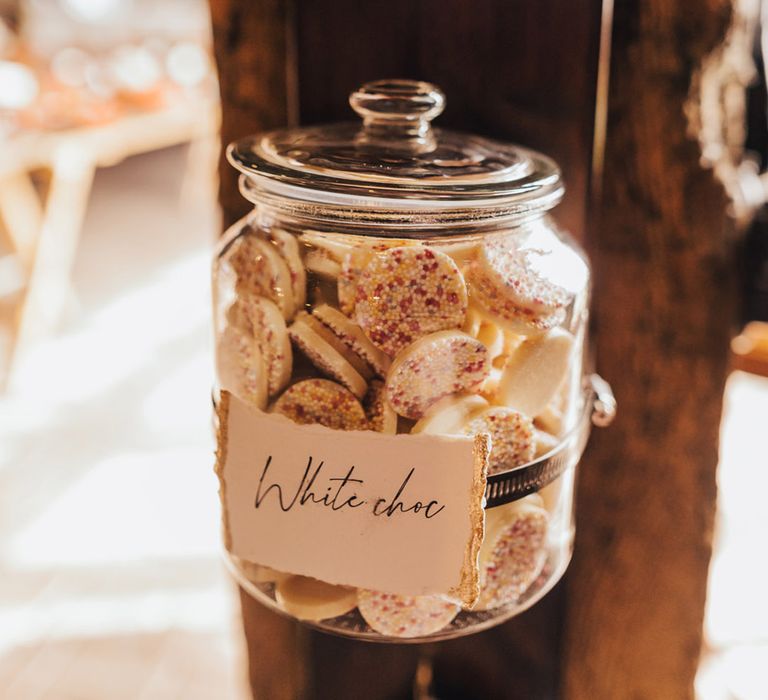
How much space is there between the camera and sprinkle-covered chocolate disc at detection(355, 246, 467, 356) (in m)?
0.52

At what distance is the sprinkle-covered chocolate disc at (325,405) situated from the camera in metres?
0.54

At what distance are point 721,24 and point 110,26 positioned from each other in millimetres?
6826

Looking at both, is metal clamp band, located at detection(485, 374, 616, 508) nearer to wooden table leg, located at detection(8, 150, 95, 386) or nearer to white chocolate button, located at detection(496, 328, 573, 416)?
white chocolate button, located at detection(496, 328, 573, 416)

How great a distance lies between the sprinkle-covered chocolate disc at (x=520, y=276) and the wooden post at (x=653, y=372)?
184 mm

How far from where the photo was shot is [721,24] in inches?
26.2

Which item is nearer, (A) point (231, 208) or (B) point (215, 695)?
(A) point (231, 208)

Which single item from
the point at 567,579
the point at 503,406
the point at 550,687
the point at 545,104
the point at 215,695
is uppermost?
the point at 545,104

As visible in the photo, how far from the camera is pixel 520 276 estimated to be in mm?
550

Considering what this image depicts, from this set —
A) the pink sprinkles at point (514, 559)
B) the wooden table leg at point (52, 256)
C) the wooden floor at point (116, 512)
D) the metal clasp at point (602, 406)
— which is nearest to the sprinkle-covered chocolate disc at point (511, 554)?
the pink sprinkles at point (514, 559)

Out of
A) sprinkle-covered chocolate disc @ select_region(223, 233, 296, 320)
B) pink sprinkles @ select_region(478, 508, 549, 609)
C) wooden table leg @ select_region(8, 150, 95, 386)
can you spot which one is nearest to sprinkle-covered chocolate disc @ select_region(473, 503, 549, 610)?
pink sprinkles @ select_region(478, 508, 549, 609)

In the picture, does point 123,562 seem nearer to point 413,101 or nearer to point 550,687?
point 550,687

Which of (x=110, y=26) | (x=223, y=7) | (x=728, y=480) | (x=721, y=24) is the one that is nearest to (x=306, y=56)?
(x=223, y=7)

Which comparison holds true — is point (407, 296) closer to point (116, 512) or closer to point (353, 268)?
point (353, 268)

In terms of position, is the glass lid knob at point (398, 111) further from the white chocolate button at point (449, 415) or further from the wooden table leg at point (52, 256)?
the wooden table leg at point (52, 256)
